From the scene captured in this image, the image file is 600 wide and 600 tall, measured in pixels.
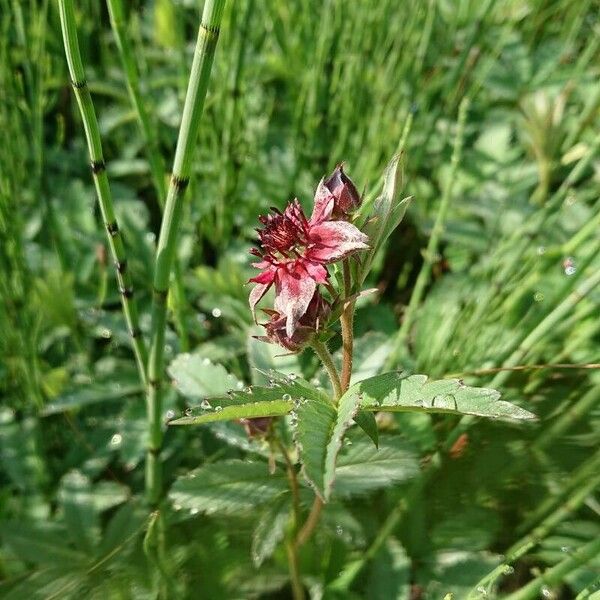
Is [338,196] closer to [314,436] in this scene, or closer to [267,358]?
[314,436]

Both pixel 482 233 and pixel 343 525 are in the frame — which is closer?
pixel 343 525

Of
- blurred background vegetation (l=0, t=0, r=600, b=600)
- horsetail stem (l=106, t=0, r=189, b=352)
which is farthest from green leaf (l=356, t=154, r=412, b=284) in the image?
horsetail stem (l=106, t=0, r=189, b=352)

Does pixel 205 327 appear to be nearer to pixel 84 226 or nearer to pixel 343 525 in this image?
pixel 84 226

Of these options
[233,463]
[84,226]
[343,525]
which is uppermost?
[84,226]

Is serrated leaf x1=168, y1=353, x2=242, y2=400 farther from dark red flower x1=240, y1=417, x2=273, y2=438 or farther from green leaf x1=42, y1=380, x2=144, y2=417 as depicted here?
green leaf x1=42, y1=380, x2=144, y2=417

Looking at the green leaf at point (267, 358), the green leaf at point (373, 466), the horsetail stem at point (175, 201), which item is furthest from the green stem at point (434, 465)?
the horsetail stem at point (175, 201)

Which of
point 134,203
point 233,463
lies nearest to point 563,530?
point 233,463

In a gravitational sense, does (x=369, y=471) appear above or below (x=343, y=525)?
above
